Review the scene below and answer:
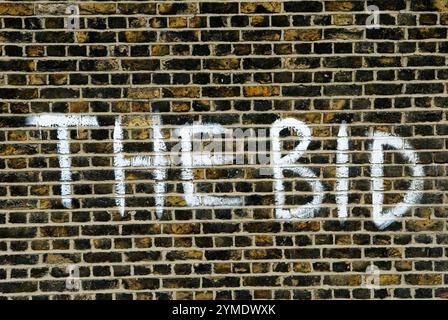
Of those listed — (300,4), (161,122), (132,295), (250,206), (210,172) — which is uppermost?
(300,4)

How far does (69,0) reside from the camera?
11.7 ft

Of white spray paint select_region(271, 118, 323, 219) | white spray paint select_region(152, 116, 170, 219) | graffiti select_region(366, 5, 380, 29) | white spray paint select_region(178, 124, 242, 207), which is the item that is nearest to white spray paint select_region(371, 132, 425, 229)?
white spray paint select_region(271, 118, 323, 219)

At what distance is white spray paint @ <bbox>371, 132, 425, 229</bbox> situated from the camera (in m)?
3.61

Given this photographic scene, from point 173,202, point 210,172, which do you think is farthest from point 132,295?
point 210,172

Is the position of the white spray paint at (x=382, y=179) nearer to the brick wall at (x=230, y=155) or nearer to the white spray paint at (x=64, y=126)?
the brick wall at (x=230, y=155)

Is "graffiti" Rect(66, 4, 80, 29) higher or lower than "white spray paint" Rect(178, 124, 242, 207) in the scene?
higher

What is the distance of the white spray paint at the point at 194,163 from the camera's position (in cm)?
362

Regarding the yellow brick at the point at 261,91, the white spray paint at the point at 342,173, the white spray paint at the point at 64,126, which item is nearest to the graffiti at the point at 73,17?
the white spray paint at the point at 64,126

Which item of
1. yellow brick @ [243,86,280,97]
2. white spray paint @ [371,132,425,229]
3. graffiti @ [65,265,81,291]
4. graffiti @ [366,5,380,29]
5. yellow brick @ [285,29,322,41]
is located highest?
Answer: graffiti @ [366,5,380,29]

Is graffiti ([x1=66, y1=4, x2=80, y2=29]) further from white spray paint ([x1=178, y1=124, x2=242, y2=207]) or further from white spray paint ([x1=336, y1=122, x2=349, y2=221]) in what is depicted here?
white spray paint ([x1=336, y1=122, x2=349, y2=221])

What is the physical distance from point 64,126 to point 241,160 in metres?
1.20

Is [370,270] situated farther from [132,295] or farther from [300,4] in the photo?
[300,4]

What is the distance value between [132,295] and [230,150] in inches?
46.9

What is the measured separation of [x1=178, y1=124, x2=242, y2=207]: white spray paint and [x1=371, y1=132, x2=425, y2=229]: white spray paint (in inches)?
36.3
